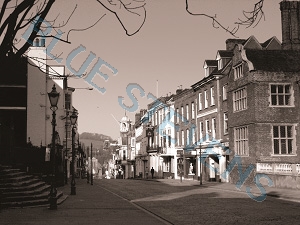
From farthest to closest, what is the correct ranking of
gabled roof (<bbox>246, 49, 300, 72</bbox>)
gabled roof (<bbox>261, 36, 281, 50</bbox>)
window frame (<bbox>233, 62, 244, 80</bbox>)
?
gabled roof (<bbox>261, 36, 281, 50</bbox>)
window frame (<bbox>233, 62, 244, 80</bbox>)
gabled roof (<bbox>246, 49, 300, 72</bbox>)

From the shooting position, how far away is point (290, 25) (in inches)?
1556

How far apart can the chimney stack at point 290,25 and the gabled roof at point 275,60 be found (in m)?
2.87

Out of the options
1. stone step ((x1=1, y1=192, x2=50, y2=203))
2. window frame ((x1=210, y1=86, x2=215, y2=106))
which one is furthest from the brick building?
stone step ((x1=1, y1=192, x2=50, y2=203))

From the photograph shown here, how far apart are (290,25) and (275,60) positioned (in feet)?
16.6

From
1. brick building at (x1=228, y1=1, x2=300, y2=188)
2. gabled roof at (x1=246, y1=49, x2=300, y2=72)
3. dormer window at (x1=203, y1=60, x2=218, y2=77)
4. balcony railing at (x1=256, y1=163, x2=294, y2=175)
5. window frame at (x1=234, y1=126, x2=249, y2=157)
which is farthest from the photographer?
dormer window at (x1=203, y1=60, x2=218, y2=77)

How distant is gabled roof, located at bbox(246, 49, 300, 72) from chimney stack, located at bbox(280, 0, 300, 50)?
2.87 m

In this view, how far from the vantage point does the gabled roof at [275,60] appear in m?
35.7

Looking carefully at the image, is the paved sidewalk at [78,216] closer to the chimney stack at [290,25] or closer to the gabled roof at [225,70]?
the gabled roof at [225,70]

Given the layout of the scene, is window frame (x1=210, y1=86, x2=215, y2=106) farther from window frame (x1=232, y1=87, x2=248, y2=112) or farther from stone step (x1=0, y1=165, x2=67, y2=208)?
stone step (x1=0, y1=165, x2=67, y2=208)

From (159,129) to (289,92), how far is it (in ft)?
113

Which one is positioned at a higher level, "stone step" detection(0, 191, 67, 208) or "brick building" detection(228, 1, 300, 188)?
"brick building" detection(228, 1, 300, 188)

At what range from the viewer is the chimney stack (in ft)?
128

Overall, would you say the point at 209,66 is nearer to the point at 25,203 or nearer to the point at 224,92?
the point at 224,92

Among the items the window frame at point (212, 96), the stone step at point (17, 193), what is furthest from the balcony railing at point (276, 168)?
the stone step at point (17, 193)
